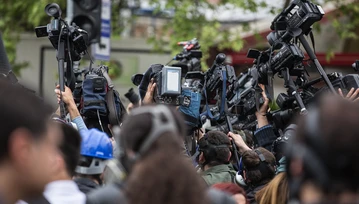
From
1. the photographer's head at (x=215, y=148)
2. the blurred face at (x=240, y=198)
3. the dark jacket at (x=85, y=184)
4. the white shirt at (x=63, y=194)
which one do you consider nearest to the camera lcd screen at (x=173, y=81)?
the photographer's head at (x=215, y=148)

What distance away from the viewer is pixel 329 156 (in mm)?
2066

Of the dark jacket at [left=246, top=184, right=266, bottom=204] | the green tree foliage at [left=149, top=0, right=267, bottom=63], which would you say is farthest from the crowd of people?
the green tree foliage at [left=149, top=0, right=267, bottom=63]

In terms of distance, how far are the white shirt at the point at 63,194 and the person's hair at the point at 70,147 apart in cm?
6

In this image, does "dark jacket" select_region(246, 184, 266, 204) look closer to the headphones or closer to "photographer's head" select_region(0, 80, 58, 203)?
"photographer's head" select_region(0, 80, 58, 203)

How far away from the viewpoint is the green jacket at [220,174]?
5.32 meters

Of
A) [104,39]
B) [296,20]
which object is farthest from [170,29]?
[296,20]

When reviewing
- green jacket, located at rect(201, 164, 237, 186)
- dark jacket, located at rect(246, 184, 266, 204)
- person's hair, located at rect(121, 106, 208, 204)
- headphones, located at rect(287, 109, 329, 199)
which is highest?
headphones, located at rect(287, 109, 329, 199)

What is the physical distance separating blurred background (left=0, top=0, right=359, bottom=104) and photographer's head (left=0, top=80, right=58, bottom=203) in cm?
802

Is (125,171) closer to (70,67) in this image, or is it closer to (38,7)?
(70,67)

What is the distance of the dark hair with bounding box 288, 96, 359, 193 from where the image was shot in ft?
6.78

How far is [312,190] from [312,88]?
13.5 feet

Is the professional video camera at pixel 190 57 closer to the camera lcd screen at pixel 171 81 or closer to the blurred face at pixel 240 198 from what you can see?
the camera lcd screen at pixel 171 81

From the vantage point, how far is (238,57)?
17016 mm

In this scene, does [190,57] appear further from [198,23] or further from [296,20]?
[198,23]
